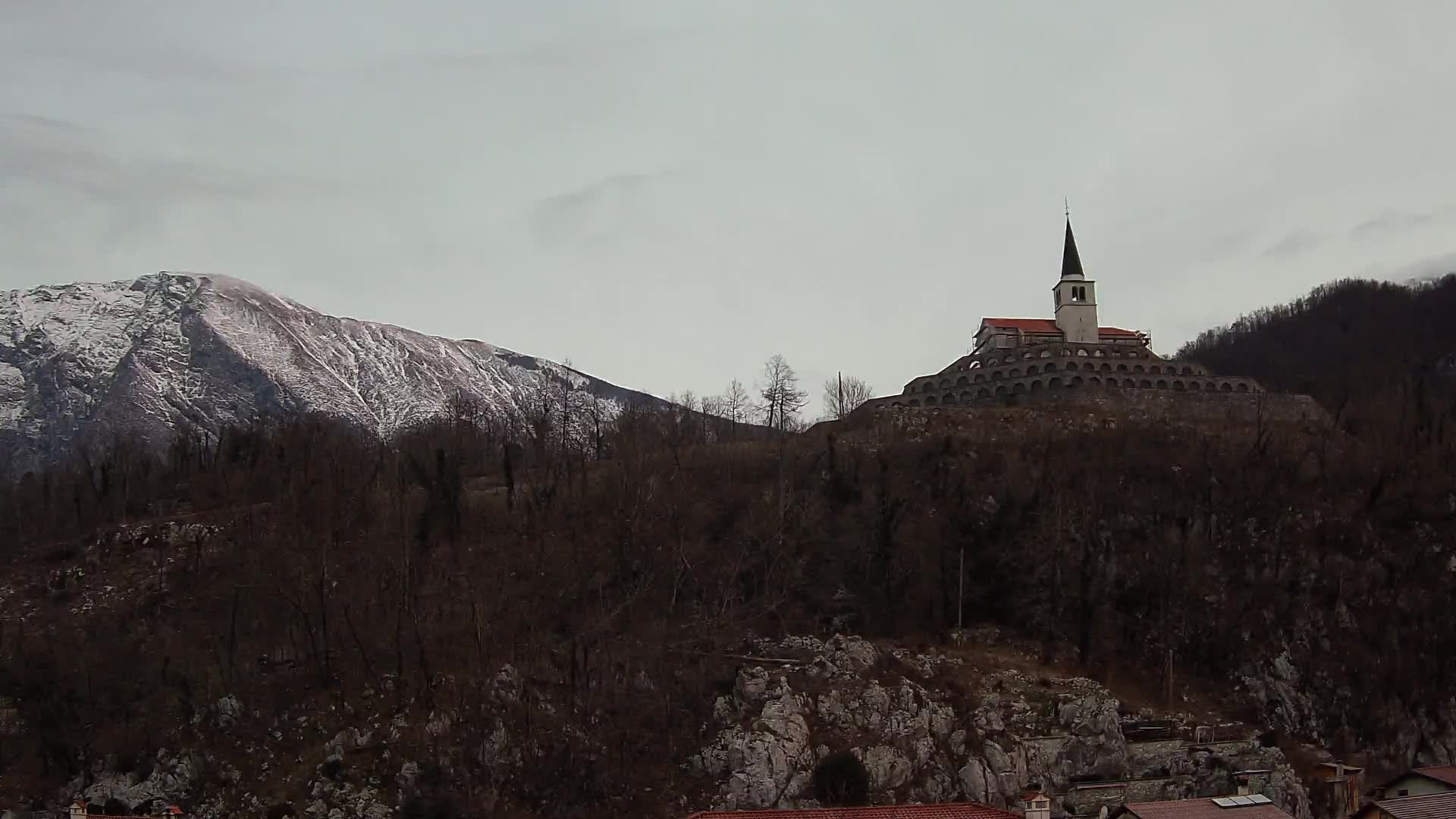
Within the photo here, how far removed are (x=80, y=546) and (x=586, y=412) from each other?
40.6 m

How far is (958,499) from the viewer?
70.1m

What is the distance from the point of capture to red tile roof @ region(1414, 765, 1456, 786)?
41.8 meters

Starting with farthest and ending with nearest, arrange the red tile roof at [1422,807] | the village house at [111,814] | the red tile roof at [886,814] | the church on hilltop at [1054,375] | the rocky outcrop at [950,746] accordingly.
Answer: the church on hilltop at [1054,375] → the rocky outcrop at [950,746] → the village house at [111,814] → the red tile roof at [886,814] → the red tile roof at [1422,807]

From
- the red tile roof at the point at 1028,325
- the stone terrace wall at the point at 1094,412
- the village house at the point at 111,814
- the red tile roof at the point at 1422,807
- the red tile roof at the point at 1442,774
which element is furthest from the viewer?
the red tile roof at the point at 1028,325

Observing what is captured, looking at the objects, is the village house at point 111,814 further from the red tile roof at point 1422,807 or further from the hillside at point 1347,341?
the hillside at point 1347,341

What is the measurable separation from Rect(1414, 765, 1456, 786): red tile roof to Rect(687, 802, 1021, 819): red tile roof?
1487cm

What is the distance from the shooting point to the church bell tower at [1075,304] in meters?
96.1

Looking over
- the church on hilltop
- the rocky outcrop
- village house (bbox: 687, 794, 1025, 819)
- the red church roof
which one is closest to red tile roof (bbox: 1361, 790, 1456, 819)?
village house (bbox: 687, 794, 1025, 819)

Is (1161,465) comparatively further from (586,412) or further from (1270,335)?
(1270,335)

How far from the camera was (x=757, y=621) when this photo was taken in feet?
206

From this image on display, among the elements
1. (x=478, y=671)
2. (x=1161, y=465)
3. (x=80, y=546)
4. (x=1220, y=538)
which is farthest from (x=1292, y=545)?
(x=80, y=546)

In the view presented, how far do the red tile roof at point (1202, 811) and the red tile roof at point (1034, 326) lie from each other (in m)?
64.2

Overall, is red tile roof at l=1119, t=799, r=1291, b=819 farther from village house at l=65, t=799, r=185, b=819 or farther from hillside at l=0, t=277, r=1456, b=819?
village house at l=65, t=799, r=185, b=819

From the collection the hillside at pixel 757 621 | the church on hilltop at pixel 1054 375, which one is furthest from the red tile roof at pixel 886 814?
the church on hilltop at pixel 1054 375
